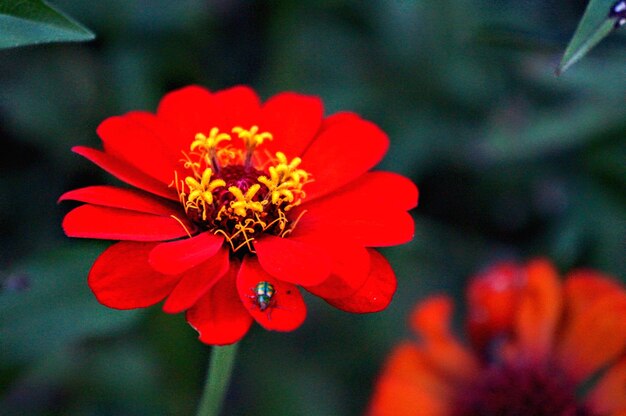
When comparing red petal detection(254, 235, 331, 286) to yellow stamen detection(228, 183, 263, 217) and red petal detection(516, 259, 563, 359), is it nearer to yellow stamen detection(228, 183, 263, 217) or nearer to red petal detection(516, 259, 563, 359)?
yellow stamen detection(228, 183, 263, 217)

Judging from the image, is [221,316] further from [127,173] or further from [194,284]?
[127,173]

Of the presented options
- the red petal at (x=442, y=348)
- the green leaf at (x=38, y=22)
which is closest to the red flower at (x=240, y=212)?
the green leaf at (x=38, y=22)

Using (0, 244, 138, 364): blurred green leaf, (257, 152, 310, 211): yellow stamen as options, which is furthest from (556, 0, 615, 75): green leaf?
(0, 244, 138, 364): blurred green leaf

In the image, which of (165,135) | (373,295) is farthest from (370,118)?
(373,295)

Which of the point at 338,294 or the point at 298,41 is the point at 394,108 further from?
the point at 338,294

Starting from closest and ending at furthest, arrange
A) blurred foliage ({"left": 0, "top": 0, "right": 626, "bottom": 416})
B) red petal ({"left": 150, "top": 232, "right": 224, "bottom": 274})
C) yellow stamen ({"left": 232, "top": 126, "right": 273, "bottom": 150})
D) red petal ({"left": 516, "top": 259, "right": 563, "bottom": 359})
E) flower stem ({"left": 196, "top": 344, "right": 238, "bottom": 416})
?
red petal ({"left": 150, "top": 232, "right": 224, "bottom": 274}), flower stem ({"left": 196, "top": 344, "right": 238, "bottom": 416}), yellow stamen ({"left": 232, "top": 126, "right": 273, "bottom": 150}), red petal ({"left": 516, "top": 259, "right": 563, "bottom": 359}), blurred foliage ({"left": 0, "top": 0, "right": 626, "bottom": 416})

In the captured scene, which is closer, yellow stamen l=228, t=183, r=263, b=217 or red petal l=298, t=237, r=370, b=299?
red petal l=298, t=237, r=370, b=299

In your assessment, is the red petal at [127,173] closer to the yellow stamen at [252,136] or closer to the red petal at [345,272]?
the yellow stamen at [252,136]
